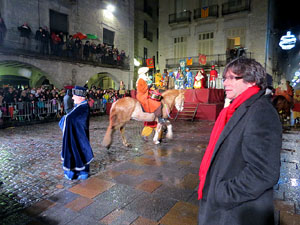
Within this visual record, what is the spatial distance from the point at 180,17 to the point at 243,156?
26.0 meters

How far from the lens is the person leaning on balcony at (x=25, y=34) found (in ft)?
47.0

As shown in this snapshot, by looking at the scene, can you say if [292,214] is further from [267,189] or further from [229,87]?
[229,87]

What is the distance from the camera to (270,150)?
3.74ft

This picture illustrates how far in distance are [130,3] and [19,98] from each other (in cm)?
1771

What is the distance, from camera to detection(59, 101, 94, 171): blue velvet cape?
12.3 ft

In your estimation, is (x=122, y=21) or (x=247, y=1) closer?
(x=247, y=1)

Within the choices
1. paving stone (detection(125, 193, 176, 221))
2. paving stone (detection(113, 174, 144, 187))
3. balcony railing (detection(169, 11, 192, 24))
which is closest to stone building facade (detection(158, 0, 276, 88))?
balcony railing (detection(169, 11, 192, 24))

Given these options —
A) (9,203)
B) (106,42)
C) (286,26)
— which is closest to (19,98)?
(9,203)

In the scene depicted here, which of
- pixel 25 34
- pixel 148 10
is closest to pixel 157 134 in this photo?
pixel 25 34

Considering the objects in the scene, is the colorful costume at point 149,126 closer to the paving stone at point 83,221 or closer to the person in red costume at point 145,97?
the person in red costume at point 145,97

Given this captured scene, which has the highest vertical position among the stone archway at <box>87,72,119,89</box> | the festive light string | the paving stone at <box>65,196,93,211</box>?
the festive light string

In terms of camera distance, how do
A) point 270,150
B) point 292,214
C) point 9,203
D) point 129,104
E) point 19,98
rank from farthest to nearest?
point 19,98 < point 129,104 < point 9,203 < point 292,214 < point 270,150

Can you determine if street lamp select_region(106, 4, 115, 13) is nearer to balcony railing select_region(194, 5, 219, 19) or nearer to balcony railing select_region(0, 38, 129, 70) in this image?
balcony railing select_region(0, 38, 129, 70)

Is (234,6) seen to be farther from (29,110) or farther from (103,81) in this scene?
(29,110)
